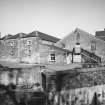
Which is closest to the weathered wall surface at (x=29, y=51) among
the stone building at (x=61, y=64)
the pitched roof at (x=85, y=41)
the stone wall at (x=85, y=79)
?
the stone building at (x=61, y=64)

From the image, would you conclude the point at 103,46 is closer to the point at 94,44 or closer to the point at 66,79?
the point at 94,44

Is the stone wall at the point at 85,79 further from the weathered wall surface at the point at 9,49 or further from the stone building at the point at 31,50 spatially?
the weathered wall surface at the point at 9,49

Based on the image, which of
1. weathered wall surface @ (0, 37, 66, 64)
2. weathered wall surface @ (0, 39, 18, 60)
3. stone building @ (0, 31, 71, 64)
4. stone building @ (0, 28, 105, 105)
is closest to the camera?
stone building @ (0, 28, 105, 105)

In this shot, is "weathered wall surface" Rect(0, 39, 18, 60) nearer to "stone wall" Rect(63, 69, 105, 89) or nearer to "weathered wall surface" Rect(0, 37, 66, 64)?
"weathered wall surface" Rect(0, 37, 66, 64)

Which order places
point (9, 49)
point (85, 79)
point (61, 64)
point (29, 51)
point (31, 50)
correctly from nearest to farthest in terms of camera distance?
point (85, 79), point (61, 64), point (31, 50), point (29, 51), point (9, 49)

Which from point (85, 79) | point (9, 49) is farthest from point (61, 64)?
point (9, 49)

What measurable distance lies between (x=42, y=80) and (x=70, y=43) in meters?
17.2

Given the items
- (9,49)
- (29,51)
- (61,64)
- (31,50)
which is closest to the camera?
(61,64)

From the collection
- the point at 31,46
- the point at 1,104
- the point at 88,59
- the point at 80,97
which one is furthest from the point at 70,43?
the point at 1,104

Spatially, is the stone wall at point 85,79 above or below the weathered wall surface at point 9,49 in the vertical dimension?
below

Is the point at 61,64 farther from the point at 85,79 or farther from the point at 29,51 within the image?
the point at 85,79

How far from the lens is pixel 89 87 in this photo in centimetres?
1192

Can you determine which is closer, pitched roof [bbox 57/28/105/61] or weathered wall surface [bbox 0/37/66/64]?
weathered wall surface [bbox 0/37/66/64]

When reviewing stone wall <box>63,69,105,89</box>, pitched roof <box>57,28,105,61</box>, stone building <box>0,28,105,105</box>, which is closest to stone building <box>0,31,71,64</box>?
stone building <box>0,28,105,105</box>
